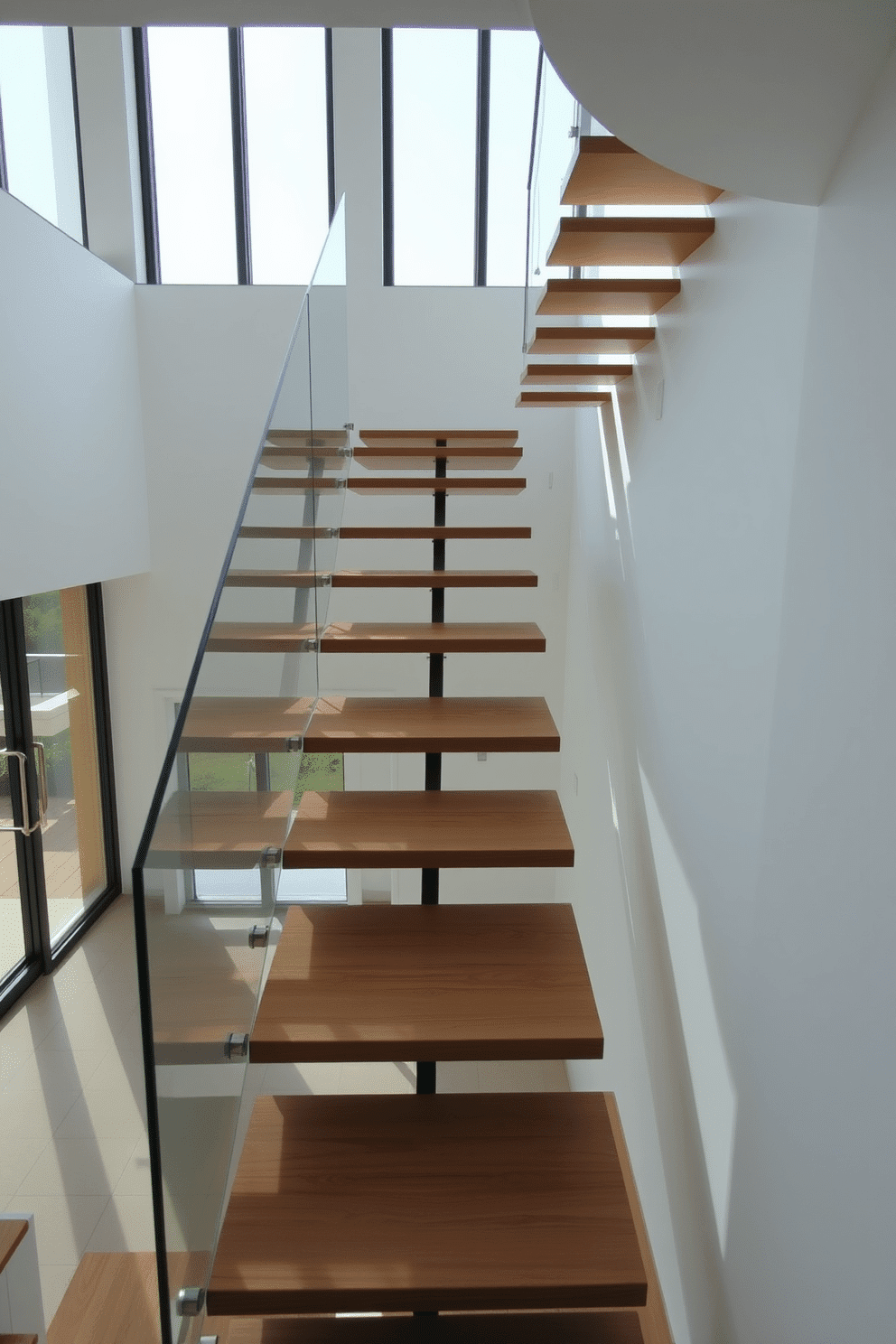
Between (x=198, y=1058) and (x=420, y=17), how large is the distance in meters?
2.15

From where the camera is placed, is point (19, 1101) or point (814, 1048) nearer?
point (814, 1048)

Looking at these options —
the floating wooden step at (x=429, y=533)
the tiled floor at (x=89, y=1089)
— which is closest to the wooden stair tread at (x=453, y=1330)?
the tiled floor at (x=89, y=1089)

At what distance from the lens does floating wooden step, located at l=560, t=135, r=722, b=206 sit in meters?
2.06

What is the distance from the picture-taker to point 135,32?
20.5ft

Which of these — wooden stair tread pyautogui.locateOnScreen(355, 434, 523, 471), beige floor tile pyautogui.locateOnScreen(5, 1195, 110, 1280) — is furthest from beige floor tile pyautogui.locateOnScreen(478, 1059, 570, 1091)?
wooden stair tread pyautogui.locateOnScreen(355, 434, 523, 471)

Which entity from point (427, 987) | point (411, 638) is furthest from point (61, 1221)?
point (411, 638)

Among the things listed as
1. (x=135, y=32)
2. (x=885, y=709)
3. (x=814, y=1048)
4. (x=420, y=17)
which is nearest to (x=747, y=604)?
(x=885, y=709)

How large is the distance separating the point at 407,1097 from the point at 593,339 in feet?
8.35

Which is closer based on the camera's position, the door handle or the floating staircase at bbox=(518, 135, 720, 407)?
the floating staircase at bbox=(518, 135, 720, 407)

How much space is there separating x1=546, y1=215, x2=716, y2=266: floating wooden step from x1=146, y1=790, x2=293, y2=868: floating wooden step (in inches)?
67.4

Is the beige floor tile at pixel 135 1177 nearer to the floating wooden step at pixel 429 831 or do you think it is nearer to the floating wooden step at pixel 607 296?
the floating wooden step at pixel 429 831

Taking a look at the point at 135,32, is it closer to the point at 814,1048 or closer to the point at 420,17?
the point at 420,17

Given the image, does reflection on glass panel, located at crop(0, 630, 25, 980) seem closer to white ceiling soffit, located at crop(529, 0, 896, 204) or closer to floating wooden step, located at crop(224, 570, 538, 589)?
floating wooden step, located at crop(224, 570, 538, 589)

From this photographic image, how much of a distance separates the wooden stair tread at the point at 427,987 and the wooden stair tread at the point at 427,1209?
0.22m
